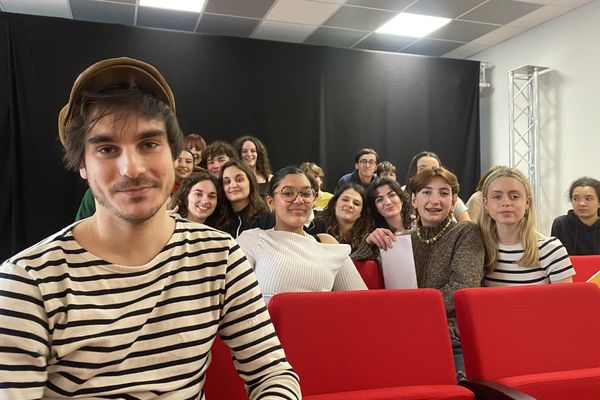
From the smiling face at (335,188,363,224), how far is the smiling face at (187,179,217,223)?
718 millimetres

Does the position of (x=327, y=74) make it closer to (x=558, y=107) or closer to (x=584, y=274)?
(x=558, y=107)

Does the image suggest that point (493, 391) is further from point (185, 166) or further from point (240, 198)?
point (185, 166)

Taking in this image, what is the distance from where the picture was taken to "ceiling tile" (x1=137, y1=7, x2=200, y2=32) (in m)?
4.99

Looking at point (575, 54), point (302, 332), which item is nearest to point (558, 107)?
point (575, 54)

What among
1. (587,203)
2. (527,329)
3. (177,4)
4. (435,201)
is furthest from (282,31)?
(527,329)

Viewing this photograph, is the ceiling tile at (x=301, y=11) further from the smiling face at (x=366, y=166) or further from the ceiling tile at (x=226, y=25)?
the smiling face at (x=366, y=166)

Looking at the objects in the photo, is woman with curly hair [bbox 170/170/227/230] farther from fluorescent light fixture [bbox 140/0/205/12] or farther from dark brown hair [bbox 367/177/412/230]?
fluorescent light fixture [bbox 140/0/205/12]

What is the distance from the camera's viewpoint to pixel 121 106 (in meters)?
0.98

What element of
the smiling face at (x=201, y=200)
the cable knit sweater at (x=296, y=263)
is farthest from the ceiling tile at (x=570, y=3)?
the cable knit sweater at (x=296, y=263)

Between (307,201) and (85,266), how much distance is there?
54.4 inches

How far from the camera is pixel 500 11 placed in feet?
16.5

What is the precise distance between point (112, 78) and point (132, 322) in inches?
18.8

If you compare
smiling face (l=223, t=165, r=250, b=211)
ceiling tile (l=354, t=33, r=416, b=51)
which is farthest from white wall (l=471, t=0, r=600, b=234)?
smiling face (l=223, t=165, r=250, b=211)

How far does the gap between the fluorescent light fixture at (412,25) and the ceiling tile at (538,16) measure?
0.79 metres
